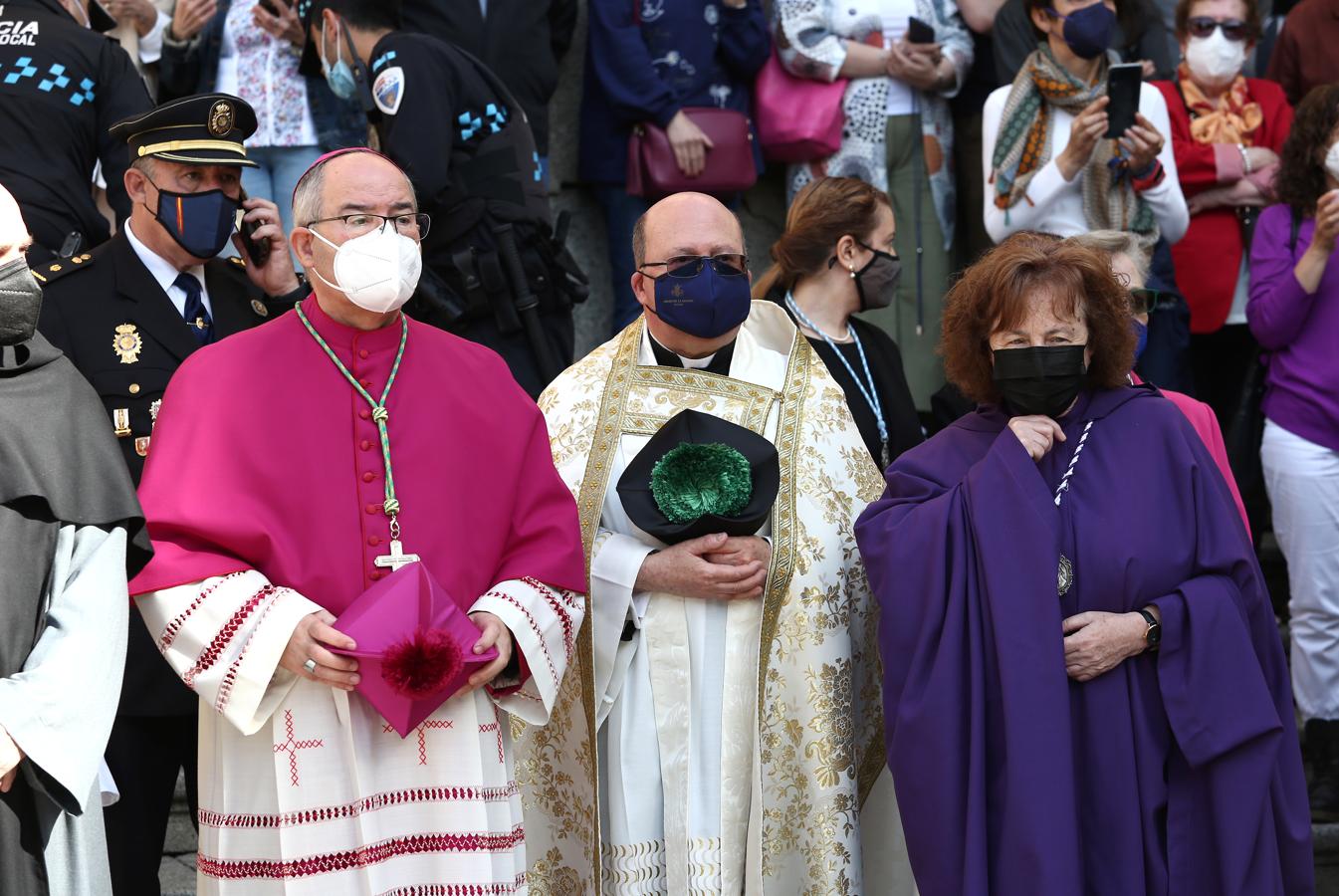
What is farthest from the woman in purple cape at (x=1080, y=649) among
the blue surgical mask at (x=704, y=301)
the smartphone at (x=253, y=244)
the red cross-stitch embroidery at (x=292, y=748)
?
the smartphone at (x=253, y=244)

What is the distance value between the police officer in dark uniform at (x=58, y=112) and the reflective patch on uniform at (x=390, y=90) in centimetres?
77

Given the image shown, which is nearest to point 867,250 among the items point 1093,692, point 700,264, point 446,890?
point 700,264

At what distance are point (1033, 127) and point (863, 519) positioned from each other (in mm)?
2935

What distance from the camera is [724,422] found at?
491cm

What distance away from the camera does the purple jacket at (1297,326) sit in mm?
6617

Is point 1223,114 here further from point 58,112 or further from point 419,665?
point 419,665

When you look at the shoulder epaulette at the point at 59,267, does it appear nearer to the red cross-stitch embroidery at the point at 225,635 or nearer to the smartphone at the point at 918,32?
the red cross-stitch embroidery at the point at 225,635

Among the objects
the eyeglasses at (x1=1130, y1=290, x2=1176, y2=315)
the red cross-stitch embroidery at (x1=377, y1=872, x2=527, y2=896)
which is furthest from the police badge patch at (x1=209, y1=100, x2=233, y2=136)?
the eyeglasses at (x1=1130, y1=290, x2=1176, y2=315)

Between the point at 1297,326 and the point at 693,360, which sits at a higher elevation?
Answer: the point at 693,360

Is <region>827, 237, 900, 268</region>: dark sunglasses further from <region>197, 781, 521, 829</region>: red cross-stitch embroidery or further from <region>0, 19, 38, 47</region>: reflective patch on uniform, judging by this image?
<region>0, 19, 38, 47</region>: reflective patch on uniform

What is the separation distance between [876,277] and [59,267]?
8.54 feet

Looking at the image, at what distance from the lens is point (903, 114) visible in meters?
7.95

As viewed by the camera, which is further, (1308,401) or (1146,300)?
(1308,401)

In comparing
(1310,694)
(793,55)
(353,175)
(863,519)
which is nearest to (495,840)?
(863,519)
